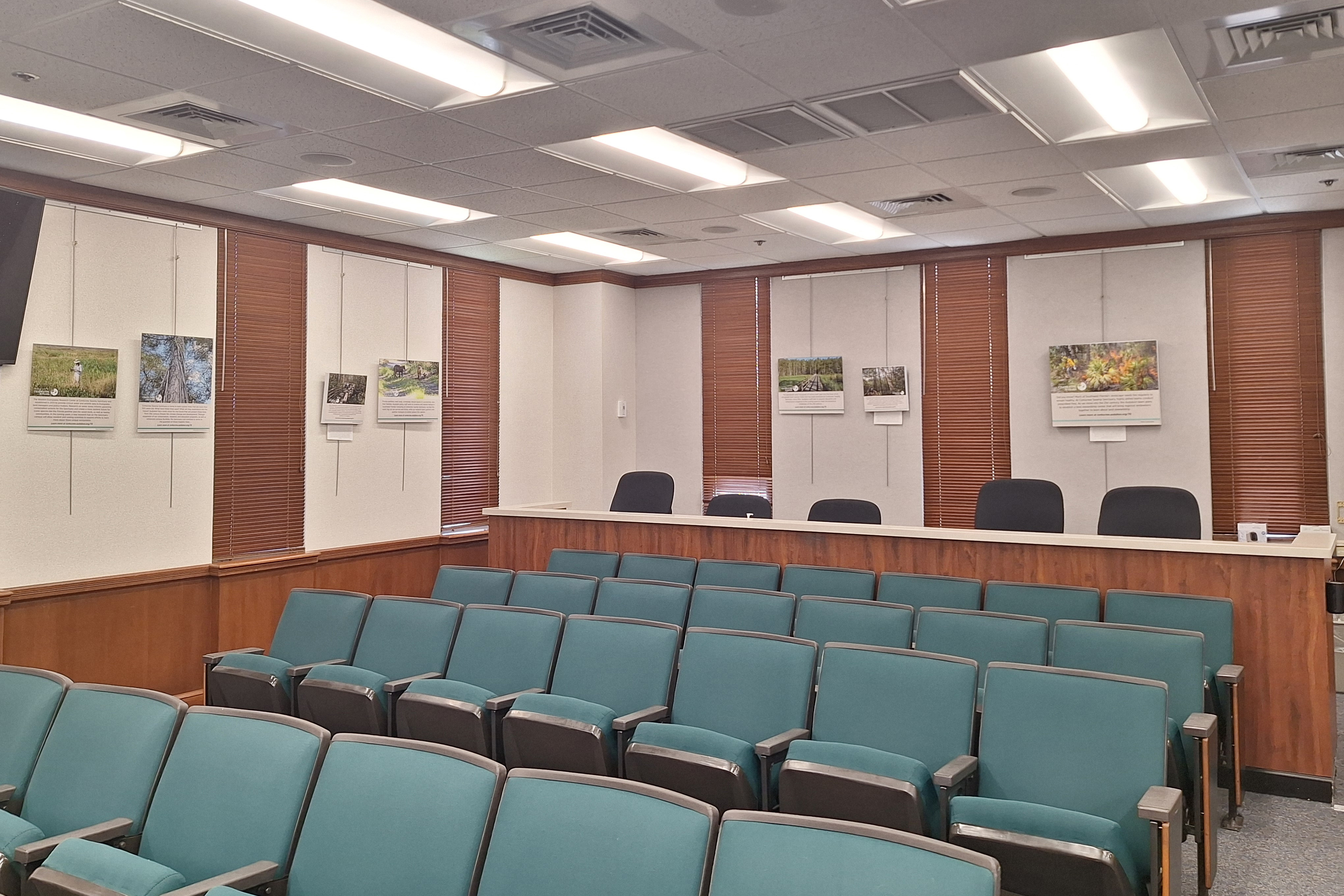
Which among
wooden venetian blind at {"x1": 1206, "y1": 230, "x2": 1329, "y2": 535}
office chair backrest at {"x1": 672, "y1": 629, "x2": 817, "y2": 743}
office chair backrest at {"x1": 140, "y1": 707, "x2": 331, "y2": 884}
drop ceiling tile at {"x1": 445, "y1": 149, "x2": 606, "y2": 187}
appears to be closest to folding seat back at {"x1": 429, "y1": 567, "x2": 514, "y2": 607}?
office chair backrest at {"x1": 672, "y1": 629, "x2": 817, "y2": 743}

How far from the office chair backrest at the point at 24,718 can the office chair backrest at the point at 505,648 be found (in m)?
1.46

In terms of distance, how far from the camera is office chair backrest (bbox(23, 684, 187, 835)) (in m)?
2.96

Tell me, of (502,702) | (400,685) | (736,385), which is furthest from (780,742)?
(736,385)

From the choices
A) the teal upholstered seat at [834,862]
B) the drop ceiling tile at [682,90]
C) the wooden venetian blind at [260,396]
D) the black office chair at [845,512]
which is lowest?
the teal upholstered seat at [834,862]

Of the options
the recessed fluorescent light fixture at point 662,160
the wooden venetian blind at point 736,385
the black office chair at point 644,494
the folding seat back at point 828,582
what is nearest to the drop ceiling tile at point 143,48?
the recessed fluorescent light fixture at point 662,160

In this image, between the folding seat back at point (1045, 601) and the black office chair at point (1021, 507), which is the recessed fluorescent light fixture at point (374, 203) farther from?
the folding seat back at point (1045, 601)

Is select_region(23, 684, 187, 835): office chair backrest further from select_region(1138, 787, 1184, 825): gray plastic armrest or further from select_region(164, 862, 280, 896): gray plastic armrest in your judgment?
select_region(1138, 787, 1184, 825): gray plastic armrest

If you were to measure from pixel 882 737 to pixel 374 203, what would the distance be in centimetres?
520

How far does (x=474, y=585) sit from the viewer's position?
5.64 meters

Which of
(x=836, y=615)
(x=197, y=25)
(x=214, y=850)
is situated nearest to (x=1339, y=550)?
(x=836, y=615)

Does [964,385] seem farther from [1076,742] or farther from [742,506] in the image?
[1076,742]

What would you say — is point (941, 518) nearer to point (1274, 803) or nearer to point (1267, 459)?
point (1267, 459)

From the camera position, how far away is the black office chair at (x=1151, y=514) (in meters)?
6.04

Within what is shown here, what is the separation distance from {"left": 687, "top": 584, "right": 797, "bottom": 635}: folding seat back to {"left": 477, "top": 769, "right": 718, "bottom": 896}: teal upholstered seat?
224cm
